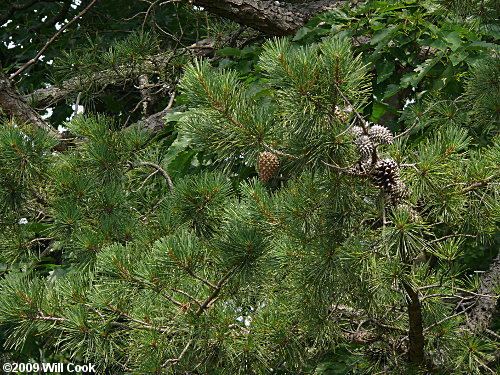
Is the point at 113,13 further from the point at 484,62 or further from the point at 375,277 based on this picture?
the point at 375,277

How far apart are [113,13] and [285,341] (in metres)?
3.35

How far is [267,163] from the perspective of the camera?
2.20 meters

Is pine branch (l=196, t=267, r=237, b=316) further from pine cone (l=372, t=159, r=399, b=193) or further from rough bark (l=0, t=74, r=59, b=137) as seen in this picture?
rough bark (l=0, t=74, r=59, b=137)

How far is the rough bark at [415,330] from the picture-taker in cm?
241

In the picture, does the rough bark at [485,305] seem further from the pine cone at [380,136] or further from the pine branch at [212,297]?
the pine cone at [380,136]

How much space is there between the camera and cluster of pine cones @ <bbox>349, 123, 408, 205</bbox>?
2.04 m

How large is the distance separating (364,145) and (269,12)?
2189 millimetres

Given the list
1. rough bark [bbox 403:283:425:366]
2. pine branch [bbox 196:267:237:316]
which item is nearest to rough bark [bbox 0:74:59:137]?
pine branch [bbox 196:267:237:316]

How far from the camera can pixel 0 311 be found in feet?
8.18

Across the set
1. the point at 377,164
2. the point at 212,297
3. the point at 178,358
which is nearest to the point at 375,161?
the point at 377,164

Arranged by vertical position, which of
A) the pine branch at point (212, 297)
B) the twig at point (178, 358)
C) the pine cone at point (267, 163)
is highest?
the pine cone at point (267, 163)

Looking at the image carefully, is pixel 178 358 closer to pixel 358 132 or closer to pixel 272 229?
pixel 272 229

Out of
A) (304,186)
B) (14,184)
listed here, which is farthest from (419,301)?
(14,184)

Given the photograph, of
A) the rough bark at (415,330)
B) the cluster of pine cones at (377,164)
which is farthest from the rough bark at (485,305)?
the cluster of pine cones at (377,164)
